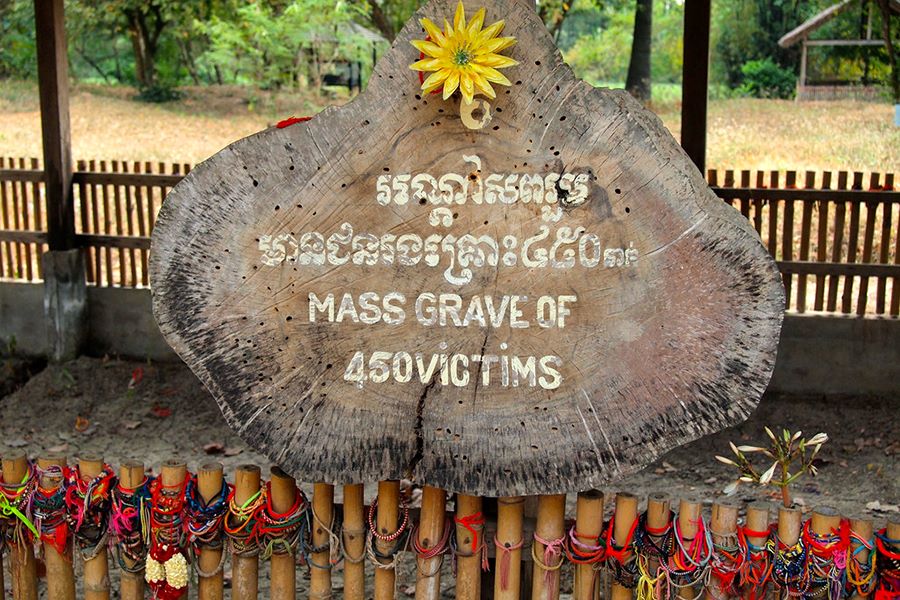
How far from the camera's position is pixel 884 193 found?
7102 mm

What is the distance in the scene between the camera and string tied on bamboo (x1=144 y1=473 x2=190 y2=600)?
335 centimetres

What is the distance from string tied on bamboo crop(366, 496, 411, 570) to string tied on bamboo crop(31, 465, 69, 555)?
3.29 ft

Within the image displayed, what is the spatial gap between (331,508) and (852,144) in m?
15.4

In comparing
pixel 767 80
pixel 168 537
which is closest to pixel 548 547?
pixel 168 537

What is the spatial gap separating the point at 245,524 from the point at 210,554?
0.18 metres

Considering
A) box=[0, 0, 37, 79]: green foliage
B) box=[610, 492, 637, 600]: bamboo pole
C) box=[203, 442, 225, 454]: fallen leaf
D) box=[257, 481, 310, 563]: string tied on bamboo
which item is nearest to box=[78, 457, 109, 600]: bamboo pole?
box=[257, 481, 310, 563]: string tied on bamboo

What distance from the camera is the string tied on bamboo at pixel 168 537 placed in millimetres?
3350

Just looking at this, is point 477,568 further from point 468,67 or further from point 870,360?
point 870,360

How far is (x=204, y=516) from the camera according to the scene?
3359mm

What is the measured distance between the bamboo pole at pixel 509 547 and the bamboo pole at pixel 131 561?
115cm

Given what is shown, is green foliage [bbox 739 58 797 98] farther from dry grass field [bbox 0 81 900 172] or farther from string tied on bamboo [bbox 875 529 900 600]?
string tied on bamboo [bbox 875 529 900 600]

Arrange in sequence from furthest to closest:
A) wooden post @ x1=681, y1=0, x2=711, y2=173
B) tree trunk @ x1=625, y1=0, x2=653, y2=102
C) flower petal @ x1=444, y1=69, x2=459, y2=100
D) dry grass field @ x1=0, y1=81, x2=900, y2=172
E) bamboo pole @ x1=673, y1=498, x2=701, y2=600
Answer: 1. tree trunk @ x1=625, y1=0, x2=653, y2=102
2. dry grass field @ x1=0, y1=81, x2=900, y2=172
3. wooden post @ x1=681, y1=0, x2=711, y2=173
4. bamboo pole @ x1=673, y1=498, x2=701, y2=600
5. flower petal @ x1=444, y1=69, x2=459, y2=100

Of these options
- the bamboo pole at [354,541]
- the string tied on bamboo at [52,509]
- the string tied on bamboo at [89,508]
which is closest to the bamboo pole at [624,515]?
the bamboo pole at [354,541]

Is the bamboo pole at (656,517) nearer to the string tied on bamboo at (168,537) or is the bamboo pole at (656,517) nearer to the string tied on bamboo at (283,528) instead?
the string tied on bamboo at (283,528)
